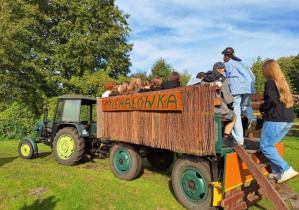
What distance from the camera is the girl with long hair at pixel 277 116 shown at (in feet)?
10.3

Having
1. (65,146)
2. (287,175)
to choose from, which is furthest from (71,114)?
(287,175)

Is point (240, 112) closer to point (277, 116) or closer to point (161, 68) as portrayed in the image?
point (277, 116)

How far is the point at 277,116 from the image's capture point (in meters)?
3.16

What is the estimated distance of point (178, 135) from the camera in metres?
3.78

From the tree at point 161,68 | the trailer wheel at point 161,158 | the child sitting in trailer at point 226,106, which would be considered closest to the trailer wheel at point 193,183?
the child sitting in trailer at point 226,106

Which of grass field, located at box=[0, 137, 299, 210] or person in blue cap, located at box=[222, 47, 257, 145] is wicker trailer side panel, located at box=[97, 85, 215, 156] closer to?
person in blue cap, located at box=[222, 47, 257, 145]

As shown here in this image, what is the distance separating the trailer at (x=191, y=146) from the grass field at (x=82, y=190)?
40 cm

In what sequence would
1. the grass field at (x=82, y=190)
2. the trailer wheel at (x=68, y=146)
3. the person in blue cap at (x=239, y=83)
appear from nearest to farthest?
1. the grass field at (x=82, y=190)
2. the person in blue cap at (x=239, y=83)
3. the trailer wheel at (x=68, y=146)

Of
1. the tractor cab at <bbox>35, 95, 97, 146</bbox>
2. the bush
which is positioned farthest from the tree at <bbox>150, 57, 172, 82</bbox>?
the tractor cab at <bbox>35, 95, 97, 146</bbox>

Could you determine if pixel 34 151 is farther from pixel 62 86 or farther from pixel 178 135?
pixel 62 86

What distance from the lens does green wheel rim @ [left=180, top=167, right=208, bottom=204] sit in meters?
3.57

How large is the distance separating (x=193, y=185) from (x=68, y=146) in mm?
4209

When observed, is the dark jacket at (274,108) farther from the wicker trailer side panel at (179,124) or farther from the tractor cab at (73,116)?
the tractor cab at (73,116)

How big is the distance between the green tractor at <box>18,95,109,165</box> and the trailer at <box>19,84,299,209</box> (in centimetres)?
122
